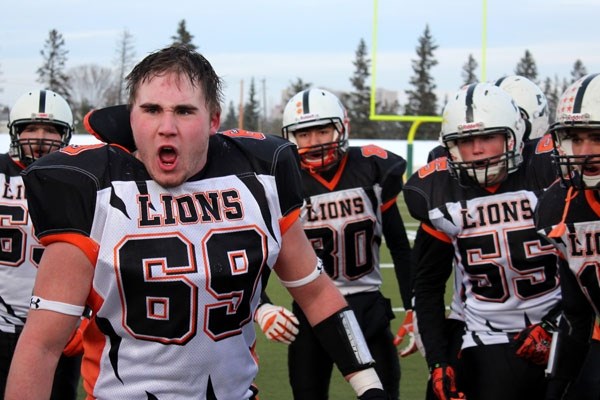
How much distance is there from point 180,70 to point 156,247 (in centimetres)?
49

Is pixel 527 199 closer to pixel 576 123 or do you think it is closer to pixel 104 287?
pixel 576 123

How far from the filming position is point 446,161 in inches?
179

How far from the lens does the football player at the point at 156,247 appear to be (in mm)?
2559

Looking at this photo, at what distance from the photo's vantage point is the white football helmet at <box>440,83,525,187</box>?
4309 millimetres

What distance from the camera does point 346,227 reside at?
5156 mm

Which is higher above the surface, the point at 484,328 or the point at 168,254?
the point at 168,254

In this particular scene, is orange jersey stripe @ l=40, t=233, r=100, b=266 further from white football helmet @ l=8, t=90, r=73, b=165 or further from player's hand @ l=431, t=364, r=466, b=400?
white football helmet @ l=8, t=90, r=73, b=165

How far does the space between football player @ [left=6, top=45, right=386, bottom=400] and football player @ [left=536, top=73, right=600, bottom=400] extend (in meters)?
1.18

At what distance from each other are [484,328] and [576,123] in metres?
1.10

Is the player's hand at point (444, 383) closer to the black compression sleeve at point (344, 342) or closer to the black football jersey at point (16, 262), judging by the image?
the black compression sleeve at point (344, 342)

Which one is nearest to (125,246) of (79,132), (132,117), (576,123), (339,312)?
(132,117)

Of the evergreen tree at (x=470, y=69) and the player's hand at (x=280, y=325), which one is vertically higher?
the evergreen tree at (x=470, y=69)

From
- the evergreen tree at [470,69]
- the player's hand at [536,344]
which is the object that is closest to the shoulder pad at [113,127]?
the player's hand at [536,344]

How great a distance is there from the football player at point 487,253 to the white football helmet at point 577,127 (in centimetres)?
60
